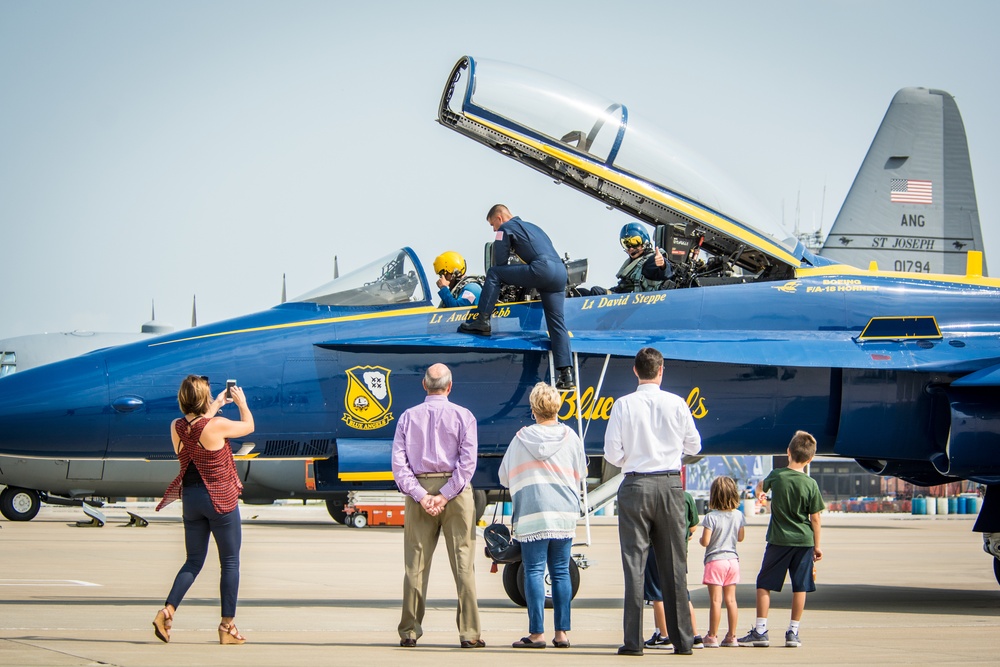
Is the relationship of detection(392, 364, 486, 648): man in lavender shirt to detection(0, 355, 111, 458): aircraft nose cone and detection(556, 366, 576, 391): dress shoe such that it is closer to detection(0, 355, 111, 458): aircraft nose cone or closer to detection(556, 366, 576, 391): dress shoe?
detection(556, 366, 576, 391): dress shoe

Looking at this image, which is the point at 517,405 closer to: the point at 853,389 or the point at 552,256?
the point at 552,256

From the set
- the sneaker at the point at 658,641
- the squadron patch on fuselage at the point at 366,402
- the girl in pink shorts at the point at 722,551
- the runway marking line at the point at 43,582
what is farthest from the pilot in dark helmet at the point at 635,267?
the runway marking line at the point at 43,582

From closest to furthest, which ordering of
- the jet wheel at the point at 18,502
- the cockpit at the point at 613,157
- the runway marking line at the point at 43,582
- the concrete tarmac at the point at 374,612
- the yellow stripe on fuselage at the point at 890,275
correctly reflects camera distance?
the concrete tarmac at the point at 374,612
the cockpit at the point at 613,157
the yellow stripe on fuselage at the point at 890,275
the runway marking line at the point at 43,582
the jet wheel at the point at 18,502

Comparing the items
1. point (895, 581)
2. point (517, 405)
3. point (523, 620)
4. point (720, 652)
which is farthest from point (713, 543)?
point (895, 581)

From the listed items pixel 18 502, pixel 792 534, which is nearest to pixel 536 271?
pixel 792 534

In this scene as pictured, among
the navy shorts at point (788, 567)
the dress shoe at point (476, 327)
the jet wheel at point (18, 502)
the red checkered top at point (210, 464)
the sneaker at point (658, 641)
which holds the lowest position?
the jet wheel at point (18, 502)

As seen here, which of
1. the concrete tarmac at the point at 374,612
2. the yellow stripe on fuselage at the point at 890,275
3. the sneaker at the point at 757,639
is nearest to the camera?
the concrete tarmac at the point at 374,612

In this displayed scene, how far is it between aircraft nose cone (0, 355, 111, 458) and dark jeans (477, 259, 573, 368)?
129 inches

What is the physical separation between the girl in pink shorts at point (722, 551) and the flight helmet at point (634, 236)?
11.2 feet

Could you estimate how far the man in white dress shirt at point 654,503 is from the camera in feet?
22.1

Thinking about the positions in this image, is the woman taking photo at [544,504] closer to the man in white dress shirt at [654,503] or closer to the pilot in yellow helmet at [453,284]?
the man in white dress shirt at [654,503]

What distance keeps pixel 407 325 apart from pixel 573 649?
369 cm

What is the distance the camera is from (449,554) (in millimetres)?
6969

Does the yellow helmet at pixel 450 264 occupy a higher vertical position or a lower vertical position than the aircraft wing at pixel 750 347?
higher
